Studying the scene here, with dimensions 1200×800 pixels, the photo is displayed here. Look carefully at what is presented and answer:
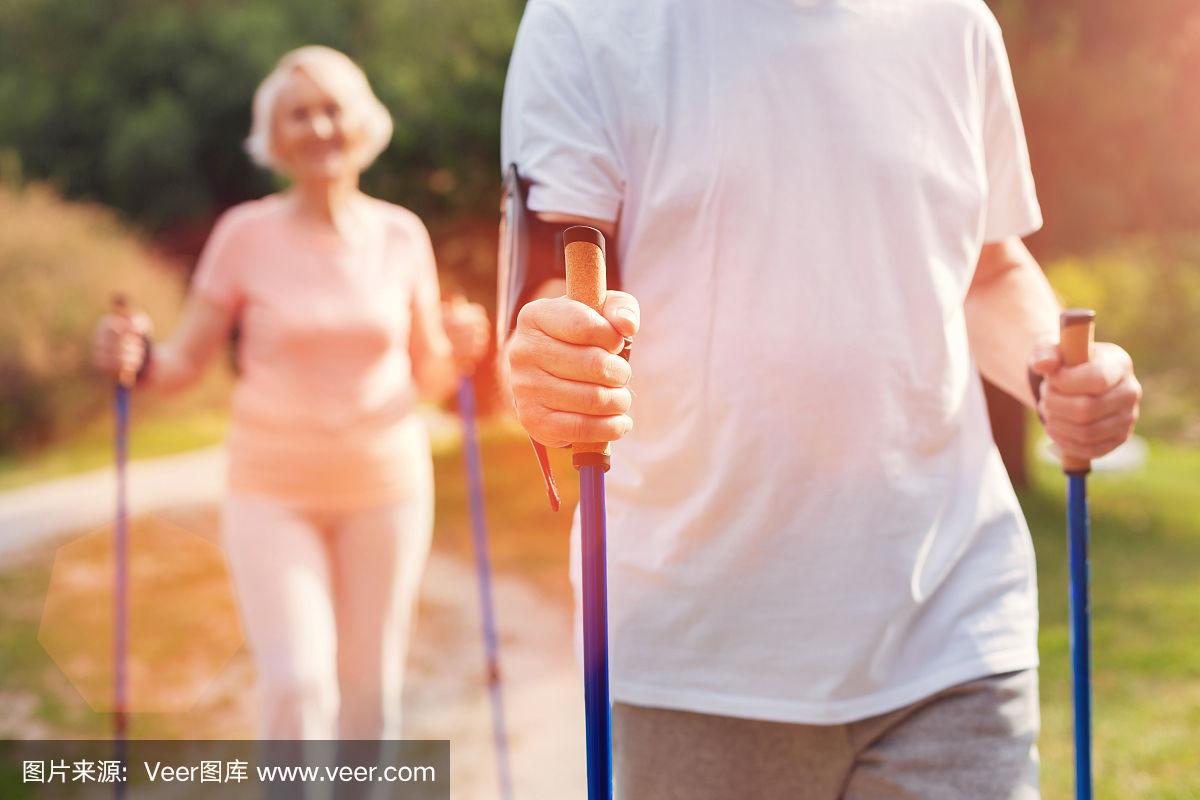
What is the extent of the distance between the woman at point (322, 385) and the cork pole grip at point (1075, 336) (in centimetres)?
201

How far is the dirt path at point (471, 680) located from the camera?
5.09 meters

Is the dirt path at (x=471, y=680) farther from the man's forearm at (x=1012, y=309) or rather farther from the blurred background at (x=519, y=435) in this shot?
the man's forearm at (x=1012, y=309)

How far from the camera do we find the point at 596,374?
1.34 metres

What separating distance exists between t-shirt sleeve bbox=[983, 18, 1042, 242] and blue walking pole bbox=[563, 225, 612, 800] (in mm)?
838

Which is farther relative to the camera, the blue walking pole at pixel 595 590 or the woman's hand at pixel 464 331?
the woman's hand at pixel 464 331

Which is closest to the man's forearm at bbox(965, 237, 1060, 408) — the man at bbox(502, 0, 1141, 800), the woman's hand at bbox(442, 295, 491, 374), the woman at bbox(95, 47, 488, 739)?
the man at bbox(502, 0, 1141, 800)

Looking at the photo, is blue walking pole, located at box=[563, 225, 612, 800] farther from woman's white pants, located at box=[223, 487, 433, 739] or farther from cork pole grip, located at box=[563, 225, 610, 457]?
woman's white pants, located at box=[223, 487, 433, 739]

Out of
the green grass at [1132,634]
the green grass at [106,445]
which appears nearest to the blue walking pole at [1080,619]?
the green grass at [1132,634]

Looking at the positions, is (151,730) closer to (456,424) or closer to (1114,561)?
(1114,561)

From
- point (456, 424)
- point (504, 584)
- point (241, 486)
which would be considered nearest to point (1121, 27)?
point (504, 584)

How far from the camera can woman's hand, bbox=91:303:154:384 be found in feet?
12.6

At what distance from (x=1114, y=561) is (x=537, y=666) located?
3802 millimetres

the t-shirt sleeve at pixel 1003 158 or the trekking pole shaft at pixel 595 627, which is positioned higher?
the t-shirt sleeve at pixel 1003 158

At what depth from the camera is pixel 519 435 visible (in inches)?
544
